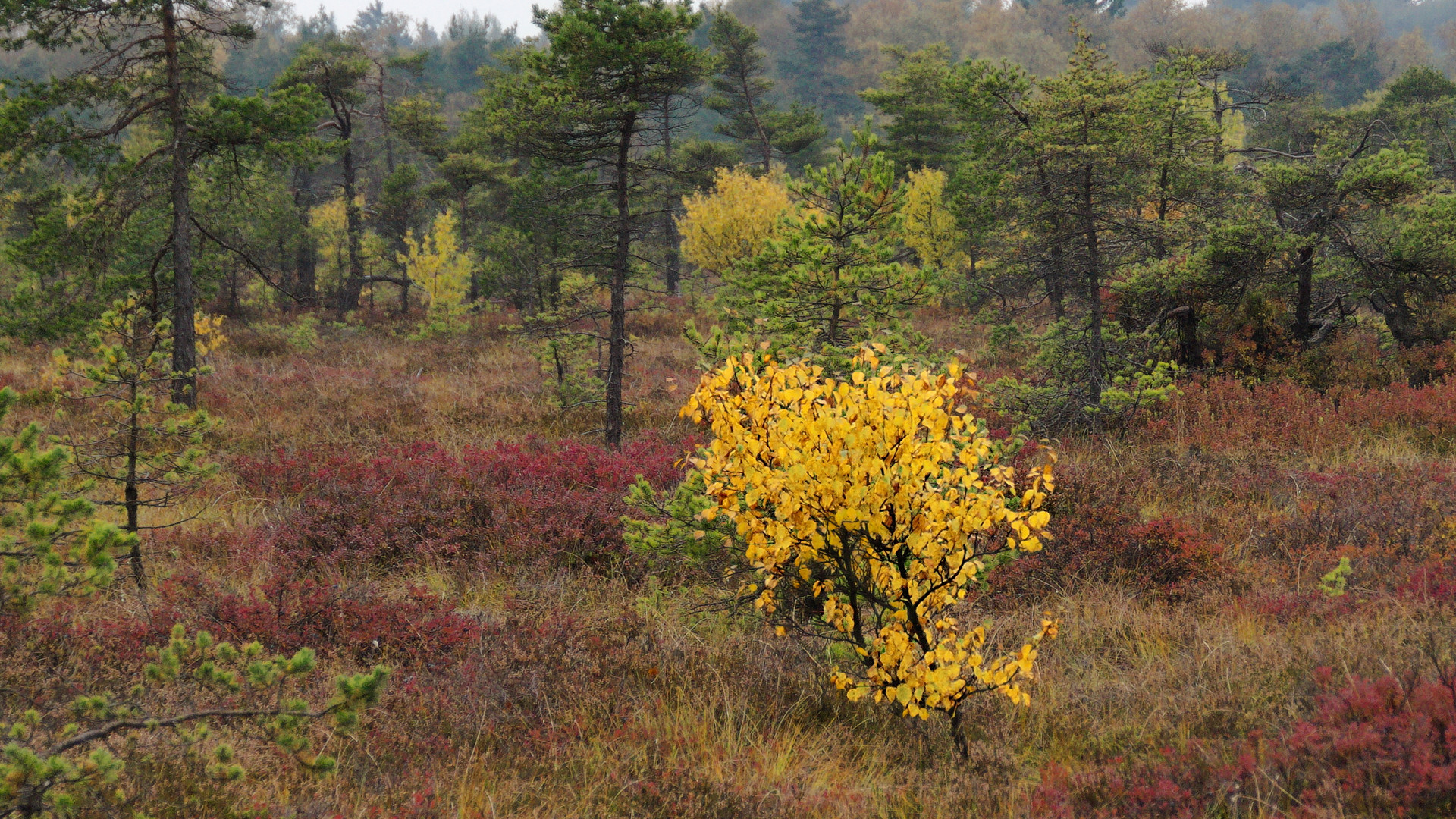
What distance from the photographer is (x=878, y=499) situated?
2.89m

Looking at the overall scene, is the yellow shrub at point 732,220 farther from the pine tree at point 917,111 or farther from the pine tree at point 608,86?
the pine tree at point 608,86

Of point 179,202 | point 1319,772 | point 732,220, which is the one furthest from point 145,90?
point 1319,772

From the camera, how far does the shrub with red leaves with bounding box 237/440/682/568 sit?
20.8 ft

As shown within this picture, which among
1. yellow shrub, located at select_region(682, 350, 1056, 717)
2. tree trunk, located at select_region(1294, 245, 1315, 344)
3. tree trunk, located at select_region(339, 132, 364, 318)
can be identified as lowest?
yellow shrub, located at select_region(682, 350, 1056, 717)

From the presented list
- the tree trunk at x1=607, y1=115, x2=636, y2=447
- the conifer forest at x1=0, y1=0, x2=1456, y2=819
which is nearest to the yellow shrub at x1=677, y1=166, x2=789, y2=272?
the conifer forest at x1=0, y1=0, x2=1456, y2=819

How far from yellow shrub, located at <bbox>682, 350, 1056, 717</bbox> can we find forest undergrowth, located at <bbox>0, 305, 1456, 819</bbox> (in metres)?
0.52

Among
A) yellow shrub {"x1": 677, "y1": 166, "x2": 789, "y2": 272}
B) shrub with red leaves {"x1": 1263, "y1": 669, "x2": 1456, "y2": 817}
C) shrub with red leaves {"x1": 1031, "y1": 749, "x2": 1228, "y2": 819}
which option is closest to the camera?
shrub with red leaves {"x1": 1263, "y1": 669, "x2": 1456, "y2": 817}

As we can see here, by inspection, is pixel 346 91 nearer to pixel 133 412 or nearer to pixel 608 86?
pixel 608 86

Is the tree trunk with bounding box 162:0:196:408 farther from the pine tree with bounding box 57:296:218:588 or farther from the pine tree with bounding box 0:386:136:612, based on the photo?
the pine tree with bounding box 0:386:136:612

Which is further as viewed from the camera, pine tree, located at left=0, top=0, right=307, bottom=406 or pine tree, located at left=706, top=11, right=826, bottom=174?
pine tree, located at left=706, top=11, right=826, bottom=174

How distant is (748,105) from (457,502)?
26.4 meters

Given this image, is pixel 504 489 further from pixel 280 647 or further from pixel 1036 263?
pixel 1036 263

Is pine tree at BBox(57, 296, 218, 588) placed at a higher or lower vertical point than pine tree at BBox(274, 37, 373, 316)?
lower

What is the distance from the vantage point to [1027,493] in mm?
2998
